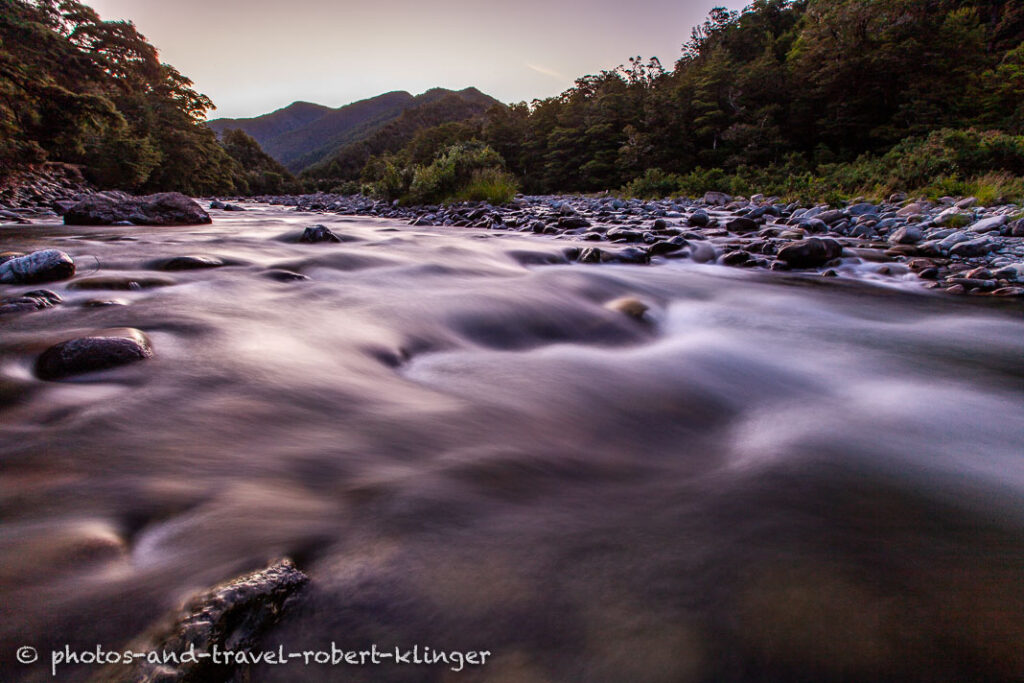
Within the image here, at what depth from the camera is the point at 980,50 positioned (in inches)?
930

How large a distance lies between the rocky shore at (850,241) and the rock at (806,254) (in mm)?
11

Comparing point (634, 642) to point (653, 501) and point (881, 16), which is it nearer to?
point (653, 501)

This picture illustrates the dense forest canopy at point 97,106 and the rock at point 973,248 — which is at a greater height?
the dense forest canopy at point 97,106

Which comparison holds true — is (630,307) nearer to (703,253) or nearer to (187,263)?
(703,253)

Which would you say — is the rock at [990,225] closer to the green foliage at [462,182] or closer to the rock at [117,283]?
the rock at [117,283]

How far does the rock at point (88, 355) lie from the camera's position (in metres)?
1.84

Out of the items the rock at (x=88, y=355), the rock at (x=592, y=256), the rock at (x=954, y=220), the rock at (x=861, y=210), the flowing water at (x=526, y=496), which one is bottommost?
the flowing water at (x=526, y=496)

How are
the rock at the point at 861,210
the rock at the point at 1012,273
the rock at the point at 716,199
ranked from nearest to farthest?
the rock at the point at 1012,273 → the rock at the point at 861,210 → the rock at the point at 716,199

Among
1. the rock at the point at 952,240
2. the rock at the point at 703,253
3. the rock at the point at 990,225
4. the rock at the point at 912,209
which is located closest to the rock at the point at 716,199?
the rock at the point at 912,209

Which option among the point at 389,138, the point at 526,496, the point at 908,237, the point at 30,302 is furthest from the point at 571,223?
the point at 389,138

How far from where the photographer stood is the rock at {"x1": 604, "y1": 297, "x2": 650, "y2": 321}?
378 cm

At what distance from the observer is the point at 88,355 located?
1.90m

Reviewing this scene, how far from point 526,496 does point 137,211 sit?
10.5 m

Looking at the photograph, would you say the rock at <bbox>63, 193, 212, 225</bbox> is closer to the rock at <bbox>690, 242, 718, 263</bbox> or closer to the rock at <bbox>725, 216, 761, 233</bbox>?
the rock at <bbox>690, 242, 718, 263</bbox>
